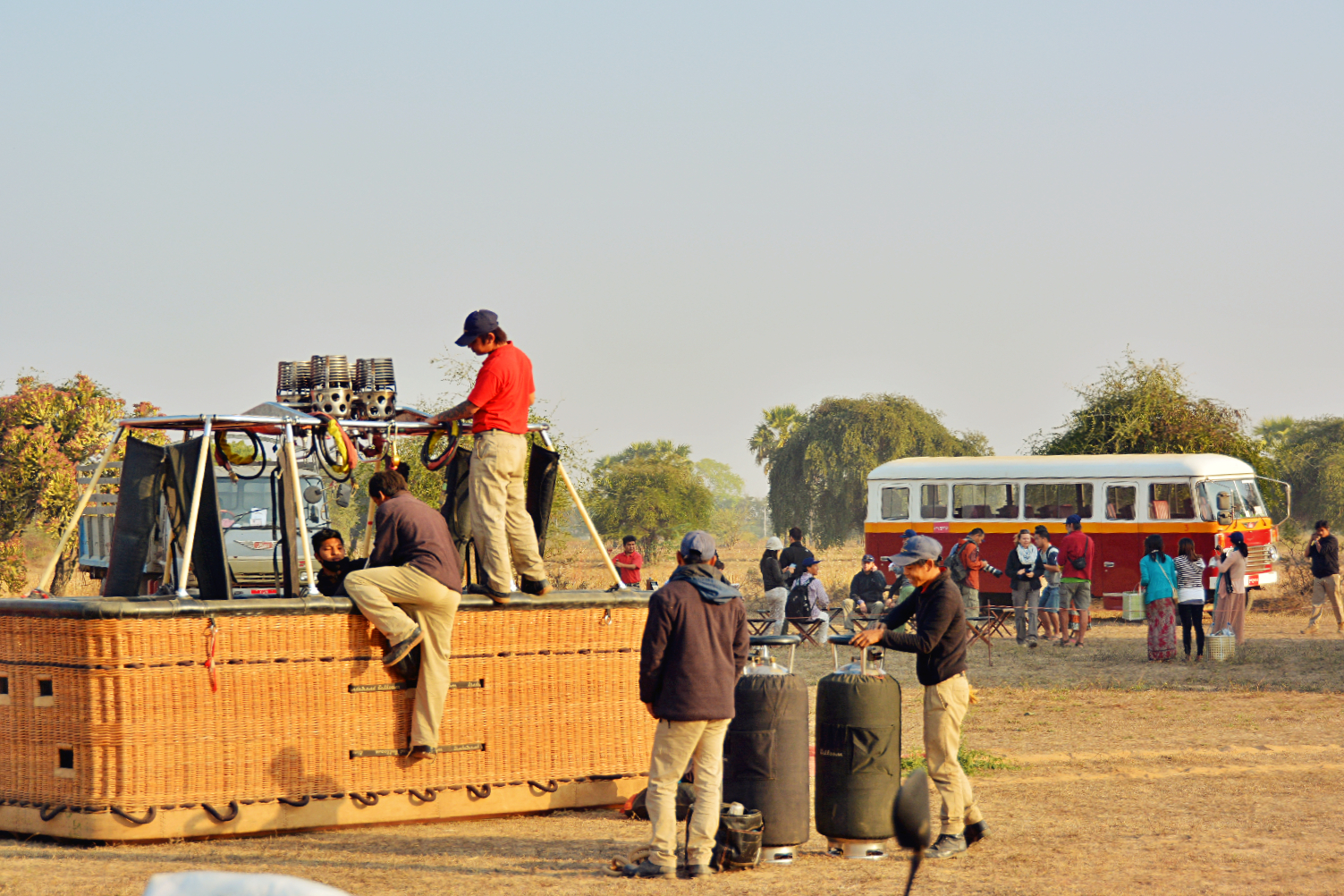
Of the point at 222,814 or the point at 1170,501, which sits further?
the point at 1170,501

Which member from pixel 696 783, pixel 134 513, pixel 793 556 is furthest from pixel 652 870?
pixel 793 556

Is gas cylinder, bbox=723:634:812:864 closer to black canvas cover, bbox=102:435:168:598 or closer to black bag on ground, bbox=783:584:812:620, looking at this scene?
black canvas cover, bbox=102:435:168:598

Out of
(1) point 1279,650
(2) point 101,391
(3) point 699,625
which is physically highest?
(2) point 101,391

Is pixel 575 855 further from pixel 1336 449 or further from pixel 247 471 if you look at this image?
pixel 1336 449

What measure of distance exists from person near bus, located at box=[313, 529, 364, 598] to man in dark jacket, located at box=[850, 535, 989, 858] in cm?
324

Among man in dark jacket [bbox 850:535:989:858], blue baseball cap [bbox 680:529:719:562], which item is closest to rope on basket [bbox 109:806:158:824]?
blue baseball cap [bbox 680:529:719:562]

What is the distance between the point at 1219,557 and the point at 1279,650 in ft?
12.6

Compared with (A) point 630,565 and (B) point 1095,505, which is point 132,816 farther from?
(B) point 1095,505

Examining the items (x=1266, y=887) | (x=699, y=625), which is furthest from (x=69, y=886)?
(x=1266, y=887)

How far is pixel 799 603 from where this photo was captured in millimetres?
18328

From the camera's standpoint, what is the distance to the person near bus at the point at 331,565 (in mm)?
8453

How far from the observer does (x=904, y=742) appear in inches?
461

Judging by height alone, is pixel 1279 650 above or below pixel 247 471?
below

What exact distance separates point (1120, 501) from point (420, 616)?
18097mm
